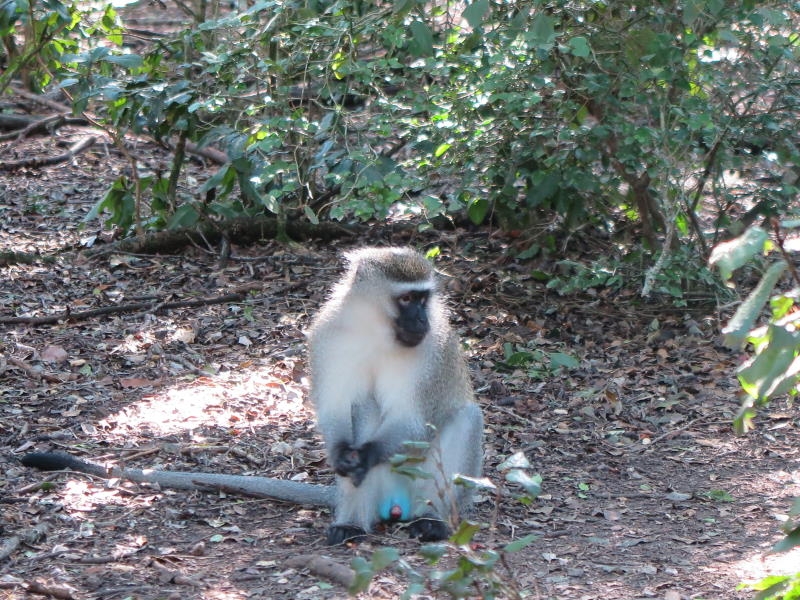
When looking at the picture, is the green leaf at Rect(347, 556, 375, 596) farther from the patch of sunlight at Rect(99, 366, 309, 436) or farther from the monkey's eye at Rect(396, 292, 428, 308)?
the patch of sunlight at Rect(99, 366, 309, 436)

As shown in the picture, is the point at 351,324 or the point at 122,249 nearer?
the point at 351,324

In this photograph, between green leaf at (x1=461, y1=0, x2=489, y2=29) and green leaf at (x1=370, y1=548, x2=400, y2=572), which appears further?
green leaf at (x1=461, y1=0, x2=489, y2=29)

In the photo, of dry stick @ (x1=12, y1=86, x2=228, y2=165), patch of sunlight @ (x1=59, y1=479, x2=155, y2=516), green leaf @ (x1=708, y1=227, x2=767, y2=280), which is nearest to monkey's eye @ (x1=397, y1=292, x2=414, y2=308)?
patch of sunlight @ (x1=59, y1=479, x2=155, y2=516)

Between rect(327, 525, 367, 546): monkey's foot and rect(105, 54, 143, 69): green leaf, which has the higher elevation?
rect(105, 54, 143, 69): green leaf

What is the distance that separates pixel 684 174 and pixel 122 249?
417cm

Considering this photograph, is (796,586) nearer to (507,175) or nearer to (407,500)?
(407,500)

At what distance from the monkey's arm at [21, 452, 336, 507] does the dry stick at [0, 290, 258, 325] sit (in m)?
1.98

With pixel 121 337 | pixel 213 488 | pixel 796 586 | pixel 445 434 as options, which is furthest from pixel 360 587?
pixel 121 337

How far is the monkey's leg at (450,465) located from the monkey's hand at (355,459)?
0.24 m

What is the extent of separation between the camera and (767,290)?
2301 millimetres

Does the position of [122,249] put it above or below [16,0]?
below

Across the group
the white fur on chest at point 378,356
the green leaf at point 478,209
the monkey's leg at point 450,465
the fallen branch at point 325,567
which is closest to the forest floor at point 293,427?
the fallen branch at point 325,567

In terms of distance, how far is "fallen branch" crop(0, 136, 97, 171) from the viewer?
9.59 meters

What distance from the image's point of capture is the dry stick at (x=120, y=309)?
671 cm
